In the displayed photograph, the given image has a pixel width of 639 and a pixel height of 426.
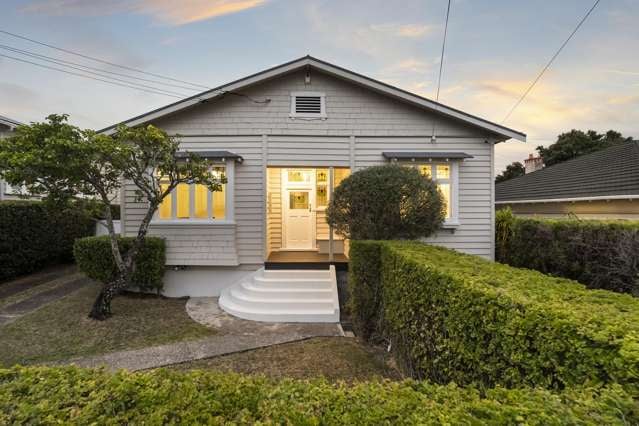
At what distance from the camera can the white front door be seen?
9.12 meters

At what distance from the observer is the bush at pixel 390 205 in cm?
600

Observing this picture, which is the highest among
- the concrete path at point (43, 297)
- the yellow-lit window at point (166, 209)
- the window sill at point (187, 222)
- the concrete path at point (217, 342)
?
the yellow-lit window at point (166, 209)

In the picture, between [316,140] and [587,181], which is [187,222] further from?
[587,181]

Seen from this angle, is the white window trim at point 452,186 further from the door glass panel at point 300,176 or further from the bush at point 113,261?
the bush at point 113,261

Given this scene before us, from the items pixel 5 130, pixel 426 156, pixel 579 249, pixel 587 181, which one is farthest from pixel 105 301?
pixel 587 181

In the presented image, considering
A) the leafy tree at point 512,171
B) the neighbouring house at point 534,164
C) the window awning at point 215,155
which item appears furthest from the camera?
the leafy tree at point 512,171

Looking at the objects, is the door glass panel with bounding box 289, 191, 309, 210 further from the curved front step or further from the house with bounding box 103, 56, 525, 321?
the curved front step

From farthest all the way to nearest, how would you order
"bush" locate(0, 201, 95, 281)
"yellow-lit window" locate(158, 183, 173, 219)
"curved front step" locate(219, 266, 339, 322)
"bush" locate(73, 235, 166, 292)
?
"bush" locate(0, 201, 95, 281), "yellow-lit window" locate(158, 183, 173, 219), "bush" locate(73, 235, 166, 292), "curved front step" locate(219, 266, 339, 322)

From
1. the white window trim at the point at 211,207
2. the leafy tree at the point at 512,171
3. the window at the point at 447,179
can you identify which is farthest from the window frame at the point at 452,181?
the leafy tree at the point at 512,171

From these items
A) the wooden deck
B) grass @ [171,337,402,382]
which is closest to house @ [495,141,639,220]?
the wooden deck

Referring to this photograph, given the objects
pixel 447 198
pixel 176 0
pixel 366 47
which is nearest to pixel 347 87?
pixel 366 47

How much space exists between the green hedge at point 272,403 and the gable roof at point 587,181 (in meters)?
10.3

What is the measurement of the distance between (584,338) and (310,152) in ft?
21.7

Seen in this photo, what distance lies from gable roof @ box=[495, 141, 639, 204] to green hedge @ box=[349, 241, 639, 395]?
8784 mm
